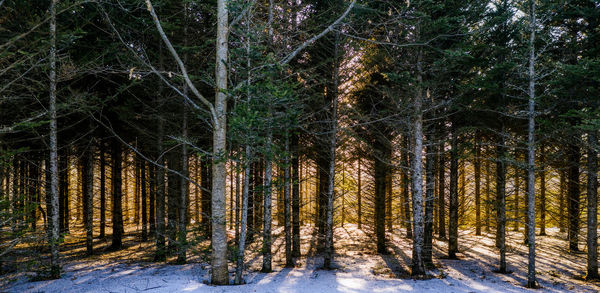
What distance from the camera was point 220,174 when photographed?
677cm

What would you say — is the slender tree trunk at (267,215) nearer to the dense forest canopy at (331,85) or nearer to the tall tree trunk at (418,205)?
the dense forest canopy at (331,85)

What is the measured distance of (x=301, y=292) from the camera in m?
8.02

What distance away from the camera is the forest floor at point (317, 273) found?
7.74 metres

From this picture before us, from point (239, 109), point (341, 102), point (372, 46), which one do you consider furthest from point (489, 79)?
point (239, 109)

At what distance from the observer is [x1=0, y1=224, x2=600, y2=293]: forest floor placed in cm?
774

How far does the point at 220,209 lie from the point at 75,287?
4.90m

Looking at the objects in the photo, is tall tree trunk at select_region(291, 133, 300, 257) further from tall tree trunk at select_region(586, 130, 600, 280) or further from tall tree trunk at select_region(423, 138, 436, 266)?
tall tree trunk at select_region(586, 130, 600, 280)

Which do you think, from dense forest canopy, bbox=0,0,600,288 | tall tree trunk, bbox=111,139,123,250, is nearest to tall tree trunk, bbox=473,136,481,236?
dense forest canopy, bbox=0,0,600,288

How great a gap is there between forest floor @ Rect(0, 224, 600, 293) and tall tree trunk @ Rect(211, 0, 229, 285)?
13.5 inches

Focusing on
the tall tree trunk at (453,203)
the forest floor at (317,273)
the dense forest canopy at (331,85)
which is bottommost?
the forest floor at (317,273)

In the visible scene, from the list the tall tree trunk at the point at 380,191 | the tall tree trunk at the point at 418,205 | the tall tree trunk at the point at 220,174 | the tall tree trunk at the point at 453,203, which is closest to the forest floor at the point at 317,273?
the tall tree trunk at the point at 220,174

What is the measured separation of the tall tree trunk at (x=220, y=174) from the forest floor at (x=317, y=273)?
34 cm

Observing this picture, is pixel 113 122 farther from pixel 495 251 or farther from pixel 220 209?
pixel 495 251

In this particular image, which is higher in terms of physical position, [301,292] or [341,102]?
[341,102]
